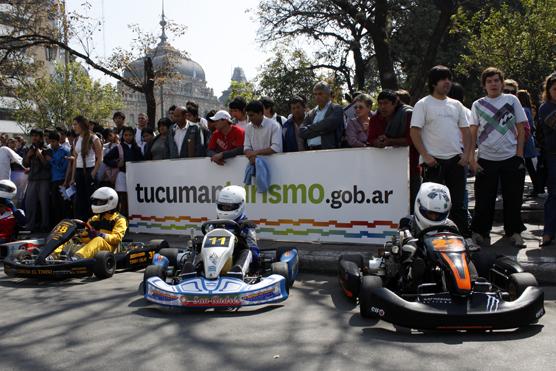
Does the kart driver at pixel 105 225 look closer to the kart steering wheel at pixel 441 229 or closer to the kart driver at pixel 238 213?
the kart driver at pixel 238 213

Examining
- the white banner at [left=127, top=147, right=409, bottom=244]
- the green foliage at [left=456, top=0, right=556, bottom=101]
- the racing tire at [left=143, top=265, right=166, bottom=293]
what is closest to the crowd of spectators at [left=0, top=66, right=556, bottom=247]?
the white banner at [left=127, top=147, right=409, bottom=244]

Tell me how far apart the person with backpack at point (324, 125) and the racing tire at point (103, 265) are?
3200 mm

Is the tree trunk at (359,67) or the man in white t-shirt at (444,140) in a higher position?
the tree trunk at (359,67)

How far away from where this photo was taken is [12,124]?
191 feet

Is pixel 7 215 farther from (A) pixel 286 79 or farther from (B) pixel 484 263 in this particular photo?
(A) pixel 286 79

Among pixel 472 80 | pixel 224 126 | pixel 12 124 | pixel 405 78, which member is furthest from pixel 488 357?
pixel 12 124

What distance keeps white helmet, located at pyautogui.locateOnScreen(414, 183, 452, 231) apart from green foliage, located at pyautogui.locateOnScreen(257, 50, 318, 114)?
22273mm

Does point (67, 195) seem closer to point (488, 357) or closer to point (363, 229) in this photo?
point (363, 229)

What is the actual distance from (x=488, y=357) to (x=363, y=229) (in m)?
4.13

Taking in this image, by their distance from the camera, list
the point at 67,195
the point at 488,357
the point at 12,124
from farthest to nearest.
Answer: the point at 12,124
the point at 67,195
the point at 488,357

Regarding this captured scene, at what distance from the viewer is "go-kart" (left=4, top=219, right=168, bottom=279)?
7.07m

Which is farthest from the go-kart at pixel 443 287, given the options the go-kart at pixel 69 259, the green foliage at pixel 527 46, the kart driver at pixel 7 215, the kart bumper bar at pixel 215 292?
the green foliage at pixel 527 46

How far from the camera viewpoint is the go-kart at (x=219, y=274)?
5359 mm

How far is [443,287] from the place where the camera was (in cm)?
496
